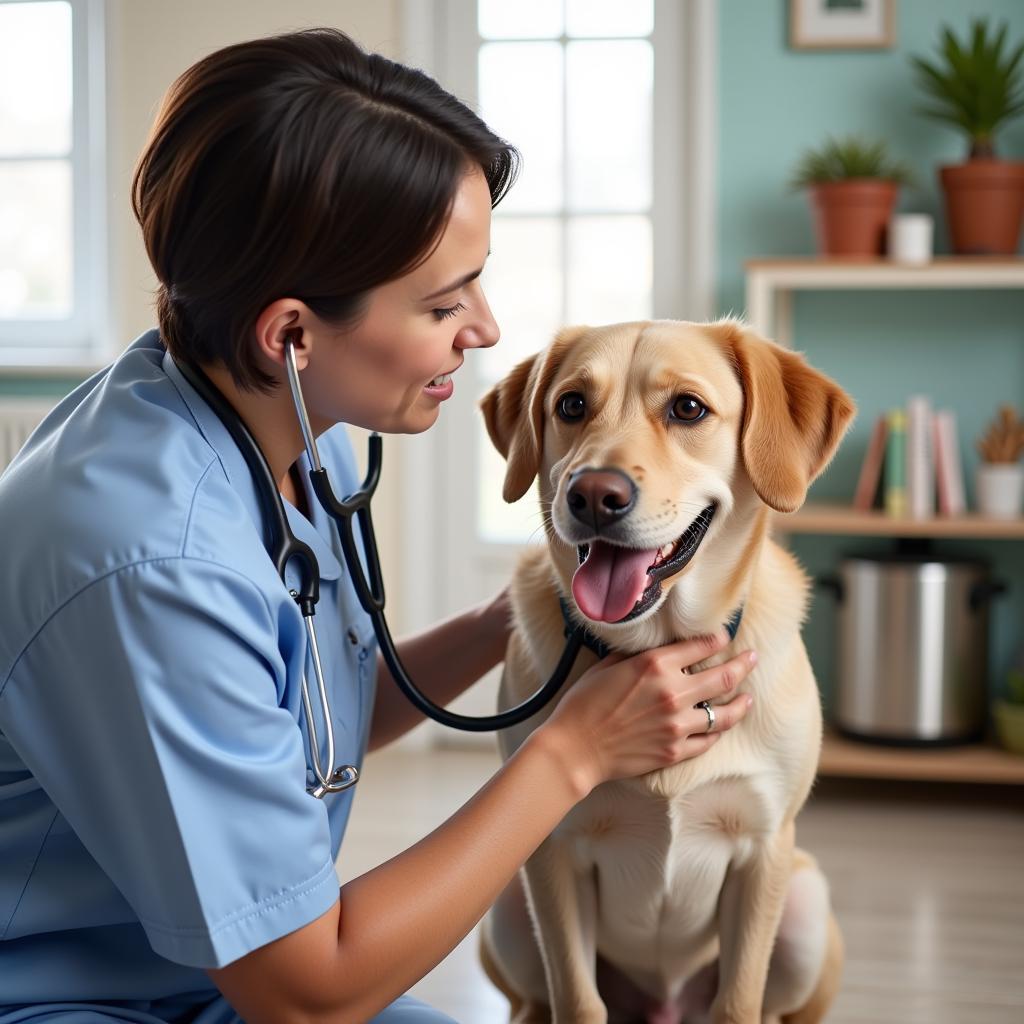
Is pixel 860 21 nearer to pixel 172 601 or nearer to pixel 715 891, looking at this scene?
pixel 715 891

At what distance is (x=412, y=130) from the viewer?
1030mm

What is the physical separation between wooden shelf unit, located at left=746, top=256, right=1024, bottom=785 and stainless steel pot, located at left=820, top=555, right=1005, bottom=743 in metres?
0.07

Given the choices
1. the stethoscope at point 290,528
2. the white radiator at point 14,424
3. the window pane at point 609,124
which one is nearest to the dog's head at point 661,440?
the stethoscope at point 290,528

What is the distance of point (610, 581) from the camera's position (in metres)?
1.16

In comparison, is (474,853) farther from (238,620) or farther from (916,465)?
(916,465)

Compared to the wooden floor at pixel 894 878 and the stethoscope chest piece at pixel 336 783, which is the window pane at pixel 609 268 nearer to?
the wooden floor at pixel 894 878

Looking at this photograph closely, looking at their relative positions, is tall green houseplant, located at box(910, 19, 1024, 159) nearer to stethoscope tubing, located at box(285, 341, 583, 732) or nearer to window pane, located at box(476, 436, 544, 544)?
window pane, located at box(476, 436, 544, 544)

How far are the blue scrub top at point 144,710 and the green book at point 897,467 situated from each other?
85.5 inches

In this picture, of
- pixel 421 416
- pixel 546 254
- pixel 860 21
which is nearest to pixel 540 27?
pixel 546 254

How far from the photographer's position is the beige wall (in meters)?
3.16

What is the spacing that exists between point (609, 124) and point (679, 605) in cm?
230

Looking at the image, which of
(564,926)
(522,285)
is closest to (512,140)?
(522,285)

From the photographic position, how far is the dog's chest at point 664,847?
4.06ft

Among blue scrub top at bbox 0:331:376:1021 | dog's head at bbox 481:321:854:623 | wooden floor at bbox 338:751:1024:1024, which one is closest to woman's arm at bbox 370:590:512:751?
dog's head at bbox 481:321:854:623
